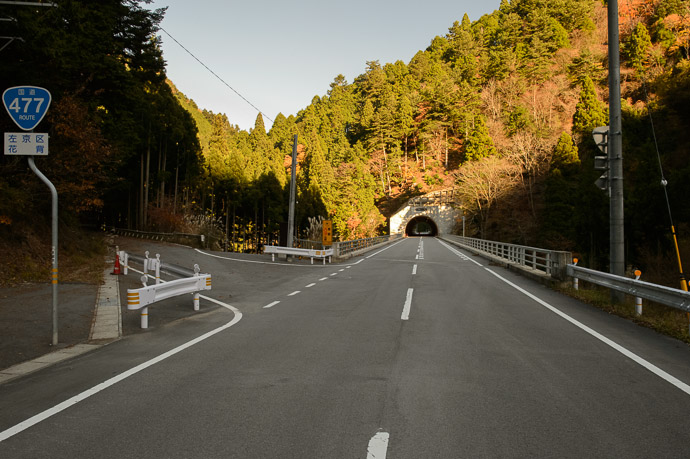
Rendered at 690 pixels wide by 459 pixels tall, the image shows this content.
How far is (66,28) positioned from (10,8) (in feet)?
12.3

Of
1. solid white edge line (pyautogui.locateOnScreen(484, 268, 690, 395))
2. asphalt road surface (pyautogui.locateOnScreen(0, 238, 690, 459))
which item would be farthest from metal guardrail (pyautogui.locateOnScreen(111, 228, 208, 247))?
solid white edge line (pyautogui.locateOnScreen(484, 268, 690, 395))

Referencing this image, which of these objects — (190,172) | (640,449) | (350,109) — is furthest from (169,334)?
(350,109)

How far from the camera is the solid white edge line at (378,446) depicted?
3.11 metres

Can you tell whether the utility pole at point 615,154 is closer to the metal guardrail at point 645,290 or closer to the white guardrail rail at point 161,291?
the metal guardrail at point 645,290

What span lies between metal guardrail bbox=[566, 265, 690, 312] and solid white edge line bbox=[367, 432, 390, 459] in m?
6.27

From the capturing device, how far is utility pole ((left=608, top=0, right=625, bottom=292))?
33.4ft

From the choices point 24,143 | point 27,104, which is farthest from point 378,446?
point 27,104

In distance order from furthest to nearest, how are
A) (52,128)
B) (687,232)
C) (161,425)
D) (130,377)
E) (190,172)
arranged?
1. (190,172)
2. (687,232)
3. (52,128)
4. (130,377)
5. (161,425)


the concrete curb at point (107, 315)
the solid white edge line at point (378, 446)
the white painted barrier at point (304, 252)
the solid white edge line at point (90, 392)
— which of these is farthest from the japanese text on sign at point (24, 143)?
the white painted barrier at point (304, 252)

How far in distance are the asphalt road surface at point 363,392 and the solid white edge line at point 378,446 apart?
15mm

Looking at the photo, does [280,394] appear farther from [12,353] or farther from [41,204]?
[41,204]

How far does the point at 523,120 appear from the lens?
207 feet

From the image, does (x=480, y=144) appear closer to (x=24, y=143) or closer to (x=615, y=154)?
(x=615, y=154)

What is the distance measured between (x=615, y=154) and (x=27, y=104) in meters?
12.1
